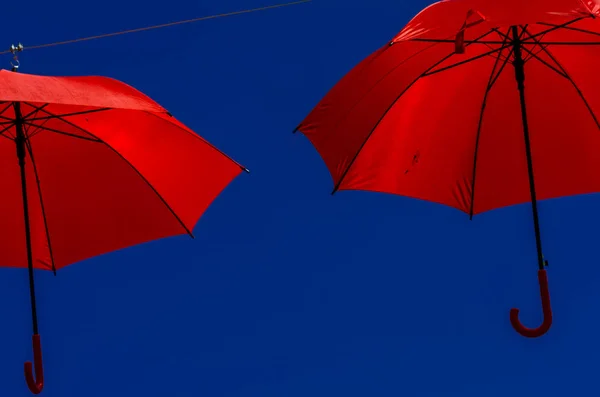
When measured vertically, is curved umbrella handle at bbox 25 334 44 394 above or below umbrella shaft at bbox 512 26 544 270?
below

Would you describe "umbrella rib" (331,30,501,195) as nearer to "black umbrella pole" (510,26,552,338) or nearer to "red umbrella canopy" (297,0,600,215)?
"red umbrella canopy" (297,0,600,215)

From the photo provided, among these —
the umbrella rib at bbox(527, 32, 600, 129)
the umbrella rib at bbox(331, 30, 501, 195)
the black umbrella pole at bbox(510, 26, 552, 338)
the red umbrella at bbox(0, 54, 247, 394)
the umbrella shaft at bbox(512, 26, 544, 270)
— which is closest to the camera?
the black umbrella pole at bbox(510, 26, 552, 338)

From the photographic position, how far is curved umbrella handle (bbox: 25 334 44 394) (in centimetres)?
782

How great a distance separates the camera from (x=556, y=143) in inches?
325

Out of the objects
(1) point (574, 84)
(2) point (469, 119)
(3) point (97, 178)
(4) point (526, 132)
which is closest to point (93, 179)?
(3) point (97, 178)

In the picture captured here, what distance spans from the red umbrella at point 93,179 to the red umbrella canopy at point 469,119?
0.82 metres

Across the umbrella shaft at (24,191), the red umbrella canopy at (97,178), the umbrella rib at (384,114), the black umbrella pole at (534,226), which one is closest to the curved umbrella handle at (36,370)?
the umbrella shaft at (24,191)

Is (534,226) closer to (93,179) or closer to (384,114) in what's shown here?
(384,114)

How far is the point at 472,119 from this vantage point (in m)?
8.30

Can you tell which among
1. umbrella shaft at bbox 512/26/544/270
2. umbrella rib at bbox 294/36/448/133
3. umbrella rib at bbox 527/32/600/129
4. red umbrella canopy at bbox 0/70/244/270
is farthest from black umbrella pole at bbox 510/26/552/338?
red umbrella canopy at bbox 0/70/244/270

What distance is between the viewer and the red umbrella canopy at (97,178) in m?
8.41

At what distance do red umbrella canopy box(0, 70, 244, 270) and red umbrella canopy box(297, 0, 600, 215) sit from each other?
0.82m

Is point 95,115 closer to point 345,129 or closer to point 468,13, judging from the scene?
point 345,129

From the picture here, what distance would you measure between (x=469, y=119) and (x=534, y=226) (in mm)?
962
